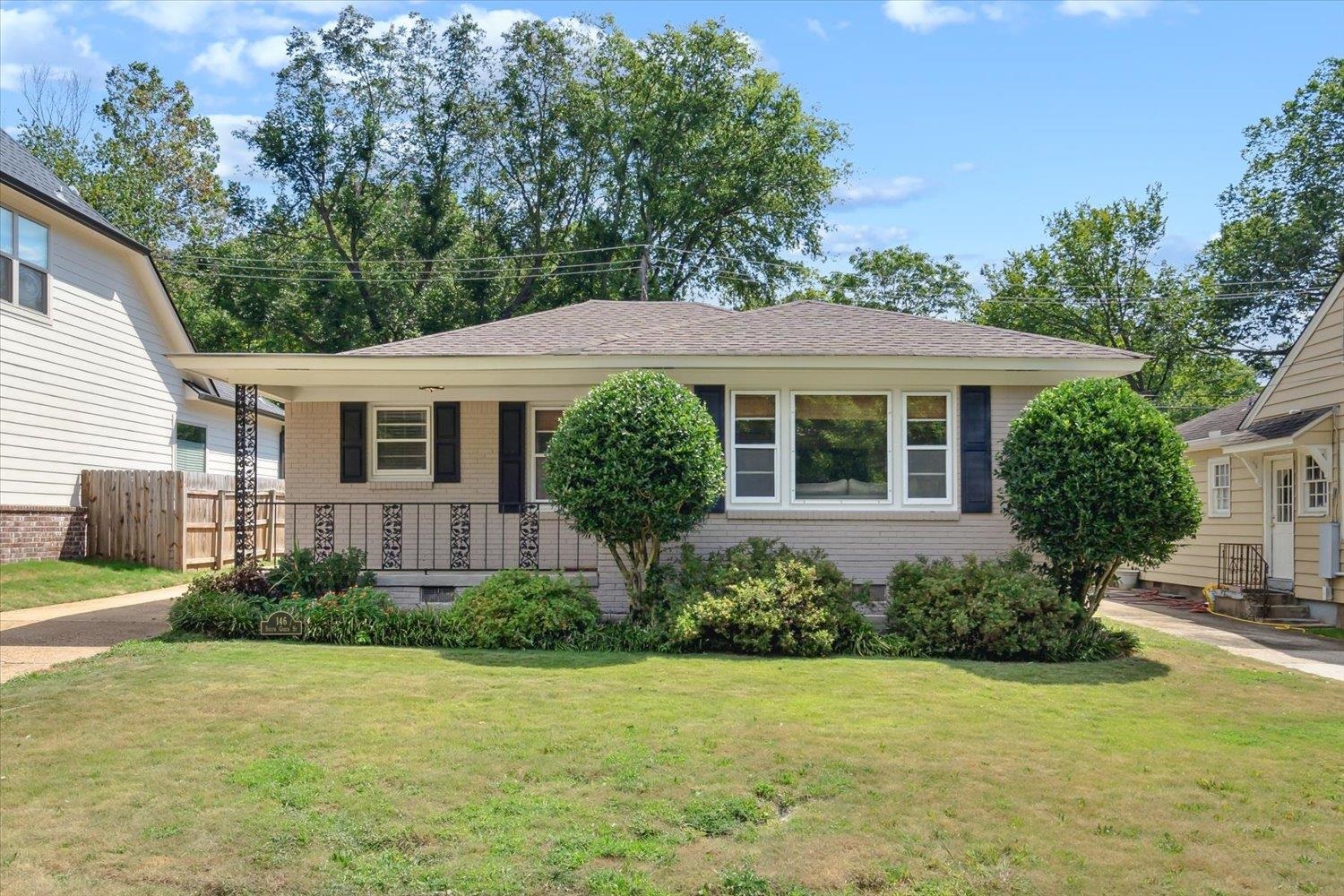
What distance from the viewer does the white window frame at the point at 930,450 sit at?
1235cm

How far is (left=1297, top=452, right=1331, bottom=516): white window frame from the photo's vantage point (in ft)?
49.7

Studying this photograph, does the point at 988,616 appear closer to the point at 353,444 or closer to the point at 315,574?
the point at 315,574

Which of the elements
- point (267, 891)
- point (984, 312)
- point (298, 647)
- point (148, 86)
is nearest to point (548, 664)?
point (298, 647)

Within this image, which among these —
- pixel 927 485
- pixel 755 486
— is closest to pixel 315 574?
pixel 755 486

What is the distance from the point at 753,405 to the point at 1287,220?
24.9 metres

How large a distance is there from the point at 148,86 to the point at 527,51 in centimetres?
1354

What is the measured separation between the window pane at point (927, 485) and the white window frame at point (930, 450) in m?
0.04

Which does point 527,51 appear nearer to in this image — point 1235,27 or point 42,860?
point 1235,27

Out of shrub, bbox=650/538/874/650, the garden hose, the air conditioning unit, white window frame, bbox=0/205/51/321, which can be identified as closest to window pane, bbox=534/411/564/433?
shrub, bbox=650/538/874/650

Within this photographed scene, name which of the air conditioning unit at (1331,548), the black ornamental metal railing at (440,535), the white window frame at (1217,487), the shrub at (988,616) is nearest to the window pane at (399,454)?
the black ornamental metal railing at (440,535)

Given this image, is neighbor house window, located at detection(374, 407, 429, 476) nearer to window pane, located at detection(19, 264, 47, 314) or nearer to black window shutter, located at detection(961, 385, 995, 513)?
black window shutter, located at detection(961, 385, 995, 513)

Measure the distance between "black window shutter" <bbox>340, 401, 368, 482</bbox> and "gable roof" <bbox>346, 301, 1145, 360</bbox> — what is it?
0.97m

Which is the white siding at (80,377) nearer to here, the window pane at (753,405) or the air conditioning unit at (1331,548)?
the window pane at (753,405)

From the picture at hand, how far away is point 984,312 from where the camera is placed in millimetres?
36344
